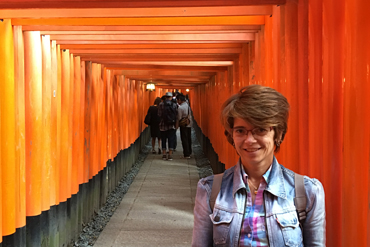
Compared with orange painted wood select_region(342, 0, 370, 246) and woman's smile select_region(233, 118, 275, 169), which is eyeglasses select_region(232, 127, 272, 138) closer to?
woman's smile select_region(233, 118, 275, 169)

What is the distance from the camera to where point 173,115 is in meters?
15.1

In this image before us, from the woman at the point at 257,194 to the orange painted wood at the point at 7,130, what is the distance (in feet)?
9.07

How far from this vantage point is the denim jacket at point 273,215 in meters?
2.06

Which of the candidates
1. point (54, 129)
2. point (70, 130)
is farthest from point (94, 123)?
point (54, 129)

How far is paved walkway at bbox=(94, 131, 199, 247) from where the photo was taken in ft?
22.7

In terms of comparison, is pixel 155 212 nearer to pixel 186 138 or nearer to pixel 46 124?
pixel 46 124

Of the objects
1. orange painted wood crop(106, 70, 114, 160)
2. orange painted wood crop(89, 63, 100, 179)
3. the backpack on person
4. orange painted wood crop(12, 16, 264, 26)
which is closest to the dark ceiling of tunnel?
orange painted wood crop(12, 16, 264, 26)

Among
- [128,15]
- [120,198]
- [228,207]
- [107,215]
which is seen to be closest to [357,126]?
[228,207]

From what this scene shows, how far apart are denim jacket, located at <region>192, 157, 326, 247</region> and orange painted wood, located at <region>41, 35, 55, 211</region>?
11.9ft

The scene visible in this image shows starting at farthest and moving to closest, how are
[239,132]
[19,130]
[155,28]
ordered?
[155,28] → [19,130] → [239,132]

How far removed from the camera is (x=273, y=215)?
2.06m

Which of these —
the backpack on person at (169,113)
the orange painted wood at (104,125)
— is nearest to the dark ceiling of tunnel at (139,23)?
the orange painted wood at (104,125)

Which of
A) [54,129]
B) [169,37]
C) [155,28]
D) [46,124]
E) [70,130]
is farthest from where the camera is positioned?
[70,130]

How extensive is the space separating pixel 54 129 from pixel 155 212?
11.1 feet
